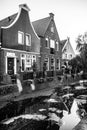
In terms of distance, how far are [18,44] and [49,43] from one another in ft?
25.8

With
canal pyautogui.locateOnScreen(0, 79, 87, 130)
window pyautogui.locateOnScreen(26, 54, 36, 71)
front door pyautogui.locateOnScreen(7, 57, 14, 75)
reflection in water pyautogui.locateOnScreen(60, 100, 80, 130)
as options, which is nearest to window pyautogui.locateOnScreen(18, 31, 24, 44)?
window pyautogui.locateOnScreen(26, 54, 36, 71)

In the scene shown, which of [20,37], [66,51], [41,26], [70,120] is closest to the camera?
[70,120]

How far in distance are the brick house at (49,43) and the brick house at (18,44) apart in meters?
1.83

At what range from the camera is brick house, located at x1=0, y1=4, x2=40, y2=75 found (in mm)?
15581

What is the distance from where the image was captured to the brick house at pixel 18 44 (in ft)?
51.1

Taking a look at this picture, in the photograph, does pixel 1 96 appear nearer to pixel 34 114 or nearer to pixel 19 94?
pixel 19 94

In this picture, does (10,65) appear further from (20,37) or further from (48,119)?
(48,119)

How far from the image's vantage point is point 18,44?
17.5m

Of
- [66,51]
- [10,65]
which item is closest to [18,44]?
[10,65]

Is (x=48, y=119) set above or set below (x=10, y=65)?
below

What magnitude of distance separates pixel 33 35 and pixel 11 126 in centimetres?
1579

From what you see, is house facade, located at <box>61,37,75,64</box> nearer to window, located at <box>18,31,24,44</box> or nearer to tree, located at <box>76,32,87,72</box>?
tree, located at <box>76,32,87,72</box>

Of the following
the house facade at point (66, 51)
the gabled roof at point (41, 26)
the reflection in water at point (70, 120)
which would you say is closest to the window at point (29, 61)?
the gabled roof at point (41, 26)

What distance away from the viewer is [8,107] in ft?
28.2
